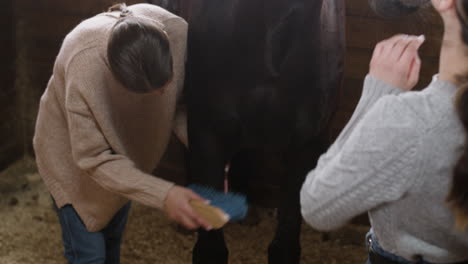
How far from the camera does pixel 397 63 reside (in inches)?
34.4

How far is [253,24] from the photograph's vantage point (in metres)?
1.40

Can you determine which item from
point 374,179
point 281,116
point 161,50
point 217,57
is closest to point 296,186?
point 281,116

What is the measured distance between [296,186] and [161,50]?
547mm

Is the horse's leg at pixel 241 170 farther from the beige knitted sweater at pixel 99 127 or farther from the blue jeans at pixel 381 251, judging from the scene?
the blue jeans at pixel 381 251

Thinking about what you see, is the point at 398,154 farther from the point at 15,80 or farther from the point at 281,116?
the point at 15,80

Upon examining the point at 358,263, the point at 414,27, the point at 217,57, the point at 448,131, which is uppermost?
the point at 448,131

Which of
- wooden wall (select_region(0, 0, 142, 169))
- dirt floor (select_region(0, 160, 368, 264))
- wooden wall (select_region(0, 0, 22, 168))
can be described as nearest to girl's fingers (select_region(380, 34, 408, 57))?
dirt floor (select_region(0, 160, 368, 264))

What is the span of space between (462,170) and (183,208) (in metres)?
0.56

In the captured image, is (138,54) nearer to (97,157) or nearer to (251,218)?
(97,157)

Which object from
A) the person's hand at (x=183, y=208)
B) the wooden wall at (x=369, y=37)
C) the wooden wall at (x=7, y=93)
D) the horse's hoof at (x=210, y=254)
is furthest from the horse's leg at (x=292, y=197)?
the wooden wall at (x=7, y=93)

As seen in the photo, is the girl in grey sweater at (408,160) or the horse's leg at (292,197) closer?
the girl in grey sweater at (408,160)

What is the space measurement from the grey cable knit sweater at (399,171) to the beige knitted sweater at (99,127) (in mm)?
456

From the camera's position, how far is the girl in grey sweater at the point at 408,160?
2.53 ft

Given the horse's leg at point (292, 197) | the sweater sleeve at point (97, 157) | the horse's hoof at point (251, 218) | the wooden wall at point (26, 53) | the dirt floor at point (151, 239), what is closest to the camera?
the sweater sleeve at point (97, 157)
